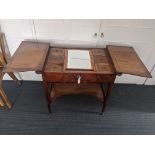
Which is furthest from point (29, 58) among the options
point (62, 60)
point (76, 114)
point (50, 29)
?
point (76, 114)

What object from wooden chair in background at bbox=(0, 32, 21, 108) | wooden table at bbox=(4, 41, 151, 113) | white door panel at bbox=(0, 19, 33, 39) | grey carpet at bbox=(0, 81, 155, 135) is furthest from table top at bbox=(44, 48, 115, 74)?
grey carpet at bbox=(0, 81, 155, 135)

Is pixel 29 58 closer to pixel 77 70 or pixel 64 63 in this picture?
pixel 64 63

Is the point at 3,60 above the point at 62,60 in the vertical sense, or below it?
below

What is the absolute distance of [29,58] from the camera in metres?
1.22

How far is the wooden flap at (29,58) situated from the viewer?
1.11 meters

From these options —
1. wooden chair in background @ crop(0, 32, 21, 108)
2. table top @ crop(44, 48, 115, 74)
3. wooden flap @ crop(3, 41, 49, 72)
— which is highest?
wooden flap @ crop(3, 41, 49, 72)

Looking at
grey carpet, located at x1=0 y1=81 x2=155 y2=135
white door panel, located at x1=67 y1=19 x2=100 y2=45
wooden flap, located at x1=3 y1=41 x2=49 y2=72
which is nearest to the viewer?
wooden flap, located at x1=3 y1=41 x2=49 y2=72

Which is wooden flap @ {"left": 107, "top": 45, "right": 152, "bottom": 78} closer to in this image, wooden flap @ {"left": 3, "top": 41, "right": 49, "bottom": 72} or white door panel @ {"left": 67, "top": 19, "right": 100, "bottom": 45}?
white door panel @ {"left": 67, "top": 19, "right": 100, "bottom": 45}

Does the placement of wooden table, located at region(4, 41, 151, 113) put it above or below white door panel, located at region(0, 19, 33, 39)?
below

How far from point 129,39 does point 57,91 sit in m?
0.91

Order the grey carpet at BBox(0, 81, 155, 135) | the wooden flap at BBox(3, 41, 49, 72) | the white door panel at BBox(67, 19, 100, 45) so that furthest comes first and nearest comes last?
the grey carpet at BBox(0, 81, 155, 135)
the white door panel at BBox(67, 19, 100, 45)
the wooden flap at BBox(3, 41, 49, 72)

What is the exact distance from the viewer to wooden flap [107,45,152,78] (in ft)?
3.71

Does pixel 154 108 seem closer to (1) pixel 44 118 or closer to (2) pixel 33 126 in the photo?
(1) pixel 44 118

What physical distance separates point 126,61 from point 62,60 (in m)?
0.55
